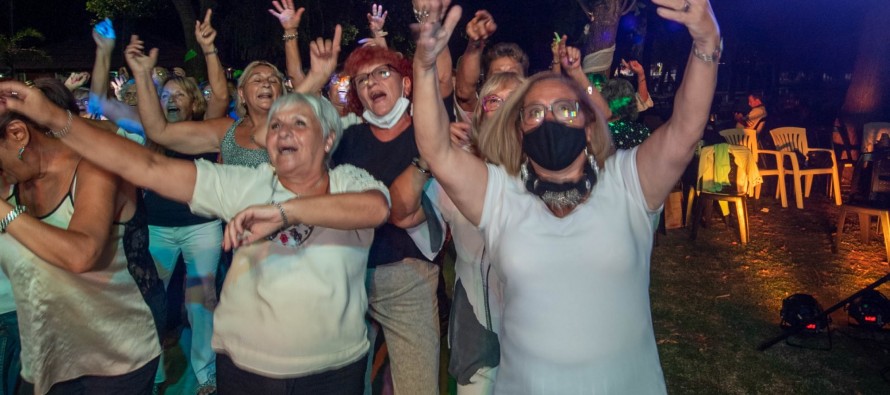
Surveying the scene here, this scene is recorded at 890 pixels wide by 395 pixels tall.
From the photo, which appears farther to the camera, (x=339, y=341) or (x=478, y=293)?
(x=478, y=293)

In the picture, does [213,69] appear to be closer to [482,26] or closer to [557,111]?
[482,26]

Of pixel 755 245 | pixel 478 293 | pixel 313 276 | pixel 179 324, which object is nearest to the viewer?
pixel 313 276

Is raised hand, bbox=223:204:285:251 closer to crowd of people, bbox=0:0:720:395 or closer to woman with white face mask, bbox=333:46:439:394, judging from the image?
crowd of people, bbox=0:0:720:395

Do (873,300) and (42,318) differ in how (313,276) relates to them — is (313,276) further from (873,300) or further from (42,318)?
(873,300)

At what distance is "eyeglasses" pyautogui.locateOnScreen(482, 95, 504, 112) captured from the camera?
2.82 m

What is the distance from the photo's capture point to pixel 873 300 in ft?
15.7

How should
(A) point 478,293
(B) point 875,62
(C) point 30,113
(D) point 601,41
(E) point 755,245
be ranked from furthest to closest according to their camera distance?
(B) point 875,62 → (D) point 601,41 → (E) point 755,245 → (A) point 478,293 → (C) point 30,113

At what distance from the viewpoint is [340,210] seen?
6.86 feet

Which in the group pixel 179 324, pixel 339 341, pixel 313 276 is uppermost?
pixel 313 276

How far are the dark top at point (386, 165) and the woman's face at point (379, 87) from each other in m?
0.15

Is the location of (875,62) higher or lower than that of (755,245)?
higher

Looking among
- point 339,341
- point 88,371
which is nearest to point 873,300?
point 339,341

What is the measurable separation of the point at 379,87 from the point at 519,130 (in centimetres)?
114

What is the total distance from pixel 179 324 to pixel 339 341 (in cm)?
339
